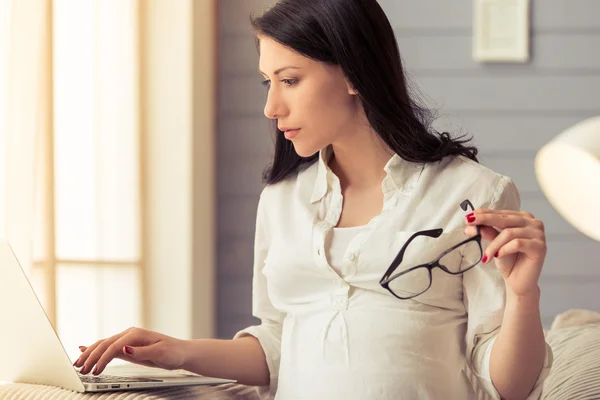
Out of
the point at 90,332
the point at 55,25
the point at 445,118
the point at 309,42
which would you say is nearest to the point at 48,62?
the point at 55,25

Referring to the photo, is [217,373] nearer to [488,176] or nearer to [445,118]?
[488,176]

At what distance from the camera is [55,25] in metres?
2.37

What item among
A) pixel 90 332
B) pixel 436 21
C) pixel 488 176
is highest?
pixel 436 21

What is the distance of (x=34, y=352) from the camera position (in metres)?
1.36

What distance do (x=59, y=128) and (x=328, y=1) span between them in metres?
1.14

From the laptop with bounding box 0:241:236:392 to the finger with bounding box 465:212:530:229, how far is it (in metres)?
0.51

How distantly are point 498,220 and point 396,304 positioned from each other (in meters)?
0.32

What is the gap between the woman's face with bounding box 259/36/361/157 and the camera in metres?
1.53

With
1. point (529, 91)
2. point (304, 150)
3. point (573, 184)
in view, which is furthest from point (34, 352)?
point (529, 91)

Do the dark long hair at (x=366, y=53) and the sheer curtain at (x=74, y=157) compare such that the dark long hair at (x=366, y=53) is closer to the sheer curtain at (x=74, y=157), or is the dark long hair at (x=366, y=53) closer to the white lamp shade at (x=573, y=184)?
the white lamp shade at (x=573, y=184)

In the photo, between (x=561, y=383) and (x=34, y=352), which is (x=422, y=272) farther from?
(x=34, y=352)

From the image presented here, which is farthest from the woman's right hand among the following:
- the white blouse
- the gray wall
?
the gray wall

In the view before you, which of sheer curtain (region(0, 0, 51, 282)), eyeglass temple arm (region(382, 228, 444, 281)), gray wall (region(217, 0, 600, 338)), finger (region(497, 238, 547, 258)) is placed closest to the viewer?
finger (region(497, 238, 547, 258))

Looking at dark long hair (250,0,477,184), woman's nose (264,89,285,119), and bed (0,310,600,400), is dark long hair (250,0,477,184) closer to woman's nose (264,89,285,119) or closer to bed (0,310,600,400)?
woman's nose (264,89,285,119)
